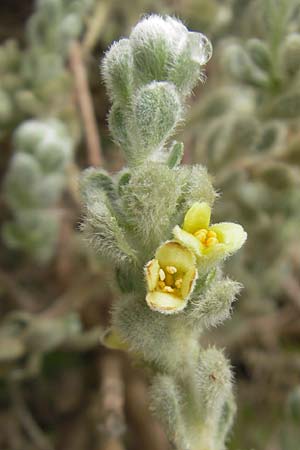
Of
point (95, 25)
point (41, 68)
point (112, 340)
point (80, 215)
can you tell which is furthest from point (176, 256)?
point (95, 25)

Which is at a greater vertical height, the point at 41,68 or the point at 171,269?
the point at 41,68

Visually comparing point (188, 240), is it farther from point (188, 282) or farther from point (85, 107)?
point (85, 107)

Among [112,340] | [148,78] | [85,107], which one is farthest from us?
[85,107]

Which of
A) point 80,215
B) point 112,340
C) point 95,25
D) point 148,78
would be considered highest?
point 95,25

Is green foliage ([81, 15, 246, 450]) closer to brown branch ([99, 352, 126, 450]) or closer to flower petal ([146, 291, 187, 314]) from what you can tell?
flower petal ([146, 291, 187, 314])

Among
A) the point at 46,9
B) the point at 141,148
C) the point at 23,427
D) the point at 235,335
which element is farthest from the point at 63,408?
the point at 141,148

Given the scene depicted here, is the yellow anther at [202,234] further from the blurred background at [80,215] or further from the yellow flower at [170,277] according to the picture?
the blurred background at [80,215]

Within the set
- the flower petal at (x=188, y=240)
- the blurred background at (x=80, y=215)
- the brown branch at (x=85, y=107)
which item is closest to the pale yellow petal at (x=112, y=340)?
the flower petal at (x=188, y=240)

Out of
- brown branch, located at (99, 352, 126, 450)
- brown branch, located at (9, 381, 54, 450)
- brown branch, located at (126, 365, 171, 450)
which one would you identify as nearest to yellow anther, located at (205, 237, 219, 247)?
brown branch, located at (99, 352, 126, 450)
